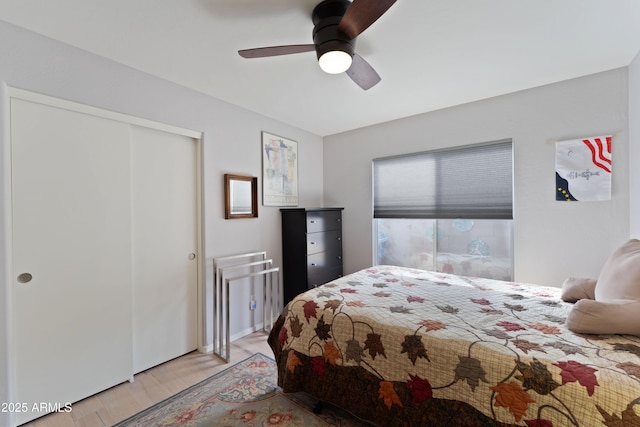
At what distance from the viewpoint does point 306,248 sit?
3168 millimetres

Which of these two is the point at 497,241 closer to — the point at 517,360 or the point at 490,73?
the point at 490,73

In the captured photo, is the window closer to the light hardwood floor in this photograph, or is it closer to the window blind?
the window blind

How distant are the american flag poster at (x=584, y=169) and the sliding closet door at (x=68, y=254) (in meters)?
3.78

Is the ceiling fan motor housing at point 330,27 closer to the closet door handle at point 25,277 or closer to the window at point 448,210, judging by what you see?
the window at point 448,210

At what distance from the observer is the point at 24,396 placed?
1.71m

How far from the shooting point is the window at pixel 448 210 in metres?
2.82

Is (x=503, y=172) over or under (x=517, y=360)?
over

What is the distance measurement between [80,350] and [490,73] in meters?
3.89

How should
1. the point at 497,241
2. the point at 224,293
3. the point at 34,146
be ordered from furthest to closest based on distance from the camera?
the point at 497,241 → the point at 224,293 → the point at 34,146

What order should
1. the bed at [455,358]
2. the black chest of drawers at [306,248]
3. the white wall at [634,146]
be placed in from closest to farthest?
the bed at [455,358], the white wall at [634,146], the black chest of drawers at [306,248]

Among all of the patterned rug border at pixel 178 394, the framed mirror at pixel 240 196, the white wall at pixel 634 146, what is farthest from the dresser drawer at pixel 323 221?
the white wall at pixel 634 146

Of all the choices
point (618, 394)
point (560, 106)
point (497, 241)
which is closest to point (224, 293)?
point (618, 394)

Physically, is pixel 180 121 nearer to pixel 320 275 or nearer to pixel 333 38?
pixel 333 38

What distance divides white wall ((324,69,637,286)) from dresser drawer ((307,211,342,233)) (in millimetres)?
1323
